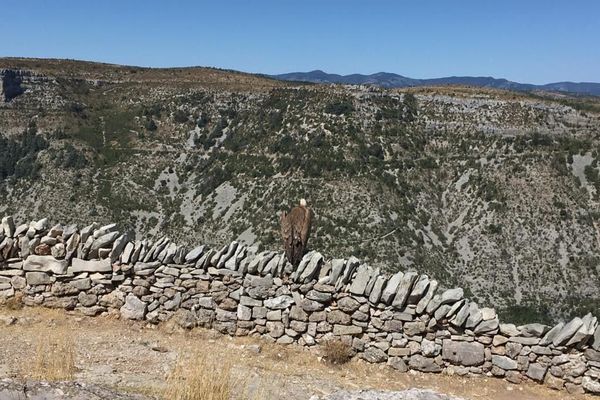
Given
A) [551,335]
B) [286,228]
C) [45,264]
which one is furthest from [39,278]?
Answer: [551,335]

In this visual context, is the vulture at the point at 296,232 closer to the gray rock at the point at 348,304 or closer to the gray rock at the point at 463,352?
the gray rock at the point at 348,304

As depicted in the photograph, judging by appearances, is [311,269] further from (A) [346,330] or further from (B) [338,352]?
(B) [338,352]

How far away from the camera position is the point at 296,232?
35.5 ft

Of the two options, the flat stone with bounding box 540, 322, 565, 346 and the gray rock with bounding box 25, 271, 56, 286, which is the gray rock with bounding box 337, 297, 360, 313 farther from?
the gray rock with bounding box 25, 271, 56, 286

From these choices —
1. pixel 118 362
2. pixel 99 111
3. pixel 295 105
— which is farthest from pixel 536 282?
pixel 99 111

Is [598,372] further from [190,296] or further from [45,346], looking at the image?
[45,346]

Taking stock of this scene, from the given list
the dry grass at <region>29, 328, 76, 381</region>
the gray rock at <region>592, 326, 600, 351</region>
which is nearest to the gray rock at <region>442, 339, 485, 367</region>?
the gray rock at <region>592, 326, 600, 351</region>

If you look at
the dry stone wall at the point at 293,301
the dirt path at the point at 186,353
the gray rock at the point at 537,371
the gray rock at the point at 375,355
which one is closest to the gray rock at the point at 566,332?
the dry stone wall at the point at 293,301

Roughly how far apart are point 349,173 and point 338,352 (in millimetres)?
50559

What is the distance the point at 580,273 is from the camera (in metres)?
51.1

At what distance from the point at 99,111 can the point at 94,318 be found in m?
78.6

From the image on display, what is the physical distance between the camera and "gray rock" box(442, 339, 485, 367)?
865 centimetres

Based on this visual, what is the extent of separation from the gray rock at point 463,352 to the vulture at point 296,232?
305cm

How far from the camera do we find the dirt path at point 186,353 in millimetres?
7613
